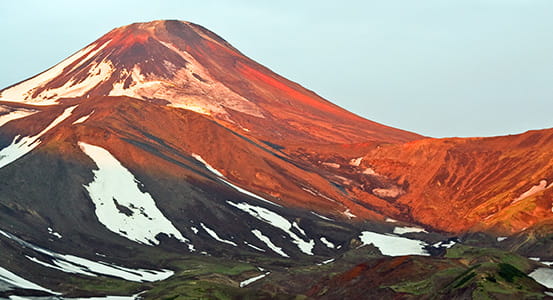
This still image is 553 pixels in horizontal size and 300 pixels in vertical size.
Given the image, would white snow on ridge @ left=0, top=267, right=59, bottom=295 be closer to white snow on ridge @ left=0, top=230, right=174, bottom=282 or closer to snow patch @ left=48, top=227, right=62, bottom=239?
white snow on ridge @ left=0, top=230, right=174, bottom=282

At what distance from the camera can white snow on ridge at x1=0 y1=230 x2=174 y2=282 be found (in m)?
149

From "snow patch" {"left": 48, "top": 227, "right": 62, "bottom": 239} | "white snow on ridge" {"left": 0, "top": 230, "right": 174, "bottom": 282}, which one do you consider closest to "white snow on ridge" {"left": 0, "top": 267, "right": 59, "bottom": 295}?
"white snow on ridge" {"left": 0, "top": 230, "right": 174, "bottom": 282}

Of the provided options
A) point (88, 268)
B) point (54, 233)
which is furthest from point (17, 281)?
point (54, 233)

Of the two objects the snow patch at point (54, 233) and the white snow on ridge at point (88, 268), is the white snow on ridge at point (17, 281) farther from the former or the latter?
the snow patch at point (54, 233)

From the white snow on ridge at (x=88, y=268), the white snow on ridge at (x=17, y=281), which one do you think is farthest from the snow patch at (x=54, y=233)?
the white snow on ridge at (x=17, y=281)

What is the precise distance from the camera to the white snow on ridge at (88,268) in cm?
14888

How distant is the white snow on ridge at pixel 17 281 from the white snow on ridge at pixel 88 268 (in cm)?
1551

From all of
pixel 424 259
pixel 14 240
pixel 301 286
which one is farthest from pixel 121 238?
pixel 424 259

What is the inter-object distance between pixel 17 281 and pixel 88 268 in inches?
1148

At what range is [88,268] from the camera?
15400 cm

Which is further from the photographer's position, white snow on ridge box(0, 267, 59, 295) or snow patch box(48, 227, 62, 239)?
snow patch box(48, 227, 62, 239)

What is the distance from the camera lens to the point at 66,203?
645 ft

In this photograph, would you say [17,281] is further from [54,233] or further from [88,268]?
[54,233]

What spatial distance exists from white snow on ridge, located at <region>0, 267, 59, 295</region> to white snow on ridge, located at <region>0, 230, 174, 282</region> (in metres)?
15.5
